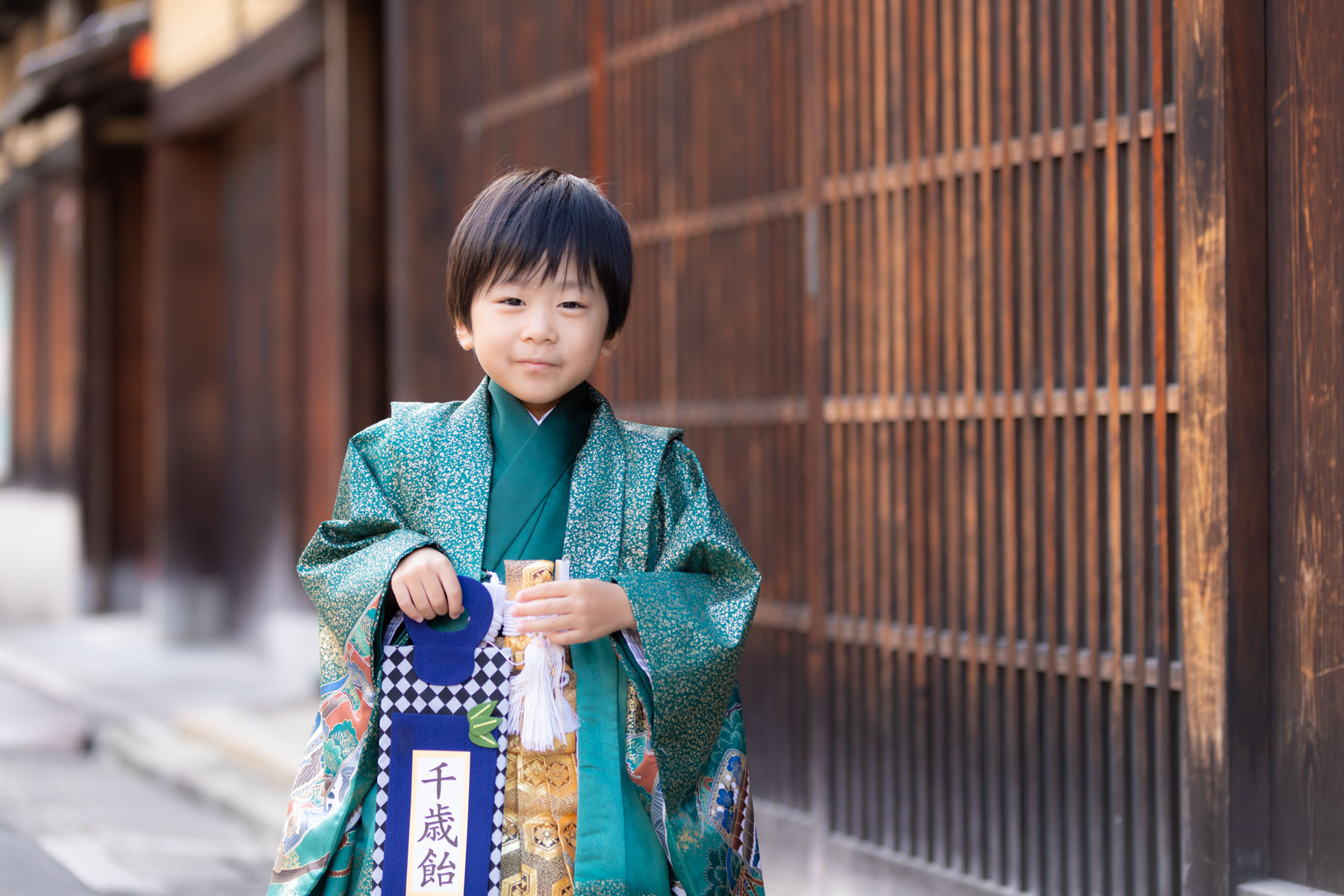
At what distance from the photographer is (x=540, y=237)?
212 cm

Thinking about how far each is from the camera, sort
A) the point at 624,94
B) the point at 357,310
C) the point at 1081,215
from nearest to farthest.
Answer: the point at 1081,215 → the point at 624,94 → the point at 357,310

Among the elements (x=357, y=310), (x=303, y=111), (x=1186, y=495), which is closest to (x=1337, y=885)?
(x=1186, y=495)

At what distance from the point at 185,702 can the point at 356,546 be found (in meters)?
6.23

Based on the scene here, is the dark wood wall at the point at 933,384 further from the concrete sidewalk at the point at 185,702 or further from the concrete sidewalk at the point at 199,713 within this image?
the concrete sidewalk at the point at 185,702

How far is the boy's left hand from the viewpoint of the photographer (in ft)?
6.62

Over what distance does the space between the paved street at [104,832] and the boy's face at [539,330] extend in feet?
10.3

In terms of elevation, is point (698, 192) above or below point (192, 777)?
above

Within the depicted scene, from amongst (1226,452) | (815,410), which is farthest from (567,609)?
(815,410)

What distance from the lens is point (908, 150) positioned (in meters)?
3.73

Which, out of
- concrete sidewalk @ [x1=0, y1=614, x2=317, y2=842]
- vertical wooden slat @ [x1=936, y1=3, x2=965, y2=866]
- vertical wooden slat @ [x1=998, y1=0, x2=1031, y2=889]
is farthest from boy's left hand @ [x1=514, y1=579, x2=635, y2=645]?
concrete sidewalk @ [x1=0, y1=614, x2=317, y2=842]

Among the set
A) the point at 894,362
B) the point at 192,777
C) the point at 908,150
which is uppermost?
the point at 908,150

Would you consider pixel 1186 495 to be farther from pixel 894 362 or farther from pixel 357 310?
pixel 357 310

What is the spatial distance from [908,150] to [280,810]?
359cm

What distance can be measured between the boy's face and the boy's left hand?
0.33 m
